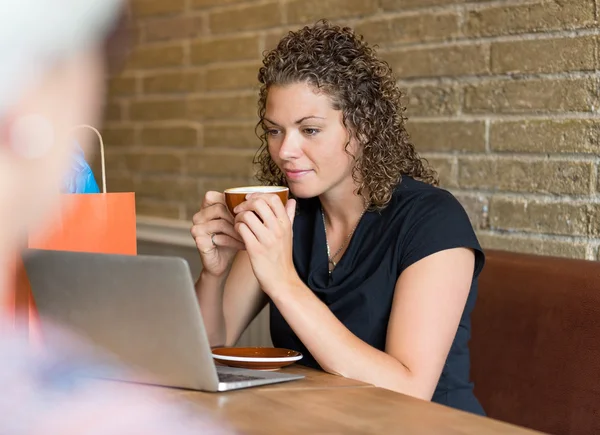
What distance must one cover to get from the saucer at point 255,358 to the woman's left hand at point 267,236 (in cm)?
10

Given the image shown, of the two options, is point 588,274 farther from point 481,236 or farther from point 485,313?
point 481,236

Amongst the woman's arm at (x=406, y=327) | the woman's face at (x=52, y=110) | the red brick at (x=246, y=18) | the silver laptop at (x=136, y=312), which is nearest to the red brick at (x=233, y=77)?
the red brick at (x=246, y=18)

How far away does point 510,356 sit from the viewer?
1.57 meters

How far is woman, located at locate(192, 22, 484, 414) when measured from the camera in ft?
4.11

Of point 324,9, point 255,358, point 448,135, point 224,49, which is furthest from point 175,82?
point 255,358

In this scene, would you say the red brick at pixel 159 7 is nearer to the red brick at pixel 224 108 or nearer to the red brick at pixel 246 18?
the red brick at pixel 246 18

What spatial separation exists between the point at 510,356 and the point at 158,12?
188 centimetres

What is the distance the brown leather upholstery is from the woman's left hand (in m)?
0.54

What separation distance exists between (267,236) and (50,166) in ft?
1.90

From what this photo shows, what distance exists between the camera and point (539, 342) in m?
1.53

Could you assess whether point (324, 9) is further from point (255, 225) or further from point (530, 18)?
point (255, 225)

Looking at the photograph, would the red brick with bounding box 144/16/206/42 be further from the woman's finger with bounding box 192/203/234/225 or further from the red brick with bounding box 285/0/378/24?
the woman's finger with bounding box 192/203/234/225

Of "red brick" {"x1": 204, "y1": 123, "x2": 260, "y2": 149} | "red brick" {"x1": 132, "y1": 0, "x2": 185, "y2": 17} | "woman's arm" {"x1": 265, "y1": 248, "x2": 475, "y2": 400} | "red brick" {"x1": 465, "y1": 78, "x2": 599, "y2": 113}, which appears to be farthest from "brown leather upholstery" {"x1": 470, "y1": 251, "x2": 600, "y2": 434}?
"red brick" {"x1": 132, "y1": 0, "x2": 185, "y2": 17}

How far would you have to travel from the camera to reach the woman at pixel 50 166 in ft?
1.66
